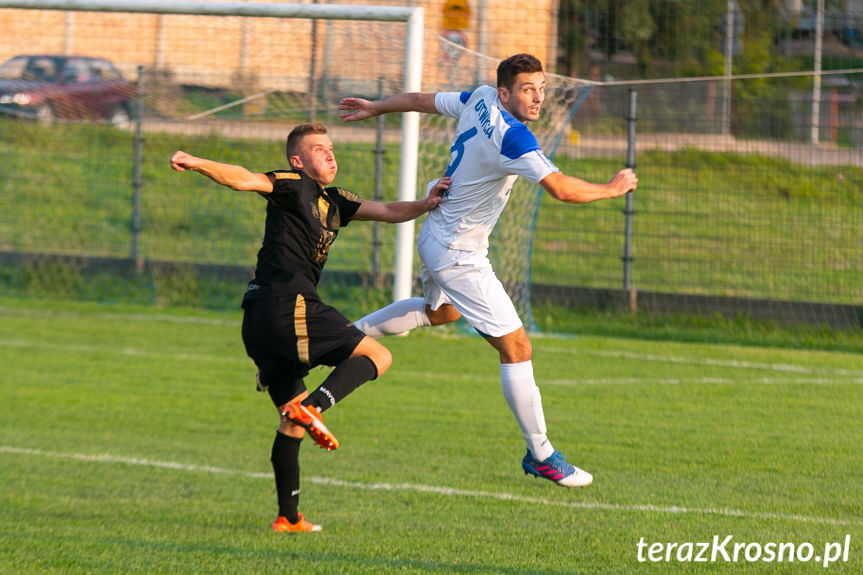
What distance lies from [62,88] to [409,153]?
5912 mm

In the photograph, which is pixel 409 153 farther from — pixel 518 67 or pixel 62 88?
pixel 62 88

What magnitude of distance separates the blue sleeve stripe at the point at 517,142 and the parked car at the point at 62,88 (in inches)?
357

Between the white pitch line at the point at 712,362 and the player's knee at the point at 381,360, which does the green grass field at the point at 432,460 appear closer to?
the white pitch line at the point at 712,362

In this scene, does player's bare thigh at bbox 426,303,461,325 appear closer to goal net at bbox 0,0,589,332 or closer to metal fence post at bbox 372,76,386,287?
goal net at bbox 0,0,589,332

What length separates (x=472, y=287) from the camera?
247 inches

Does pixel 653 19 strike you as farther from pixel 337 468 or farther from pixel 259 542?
pixel 259 542

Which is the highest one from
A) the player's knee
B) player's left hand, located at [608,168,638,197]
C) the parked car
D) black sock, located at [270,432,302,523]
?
the parked car

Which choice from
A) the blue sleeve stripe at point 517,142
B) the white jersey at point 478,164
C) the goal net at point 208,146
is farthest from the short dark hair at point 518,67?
the goal net at point 208,146

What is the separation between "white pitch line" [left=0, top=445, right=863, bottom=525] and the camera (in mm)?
6723

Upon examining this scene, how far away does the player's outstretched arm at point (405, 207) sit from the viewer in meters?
6.26

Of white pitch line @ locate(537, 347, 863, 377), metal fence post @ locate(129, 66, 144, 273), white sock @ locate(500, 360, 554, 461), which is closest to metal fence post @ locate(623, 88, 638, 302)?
white pitch line @ locate(537, 347, 863, 377)

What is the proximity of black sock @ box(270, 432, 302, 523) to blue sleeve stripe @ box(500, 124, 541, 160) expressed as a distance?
78.8 inches

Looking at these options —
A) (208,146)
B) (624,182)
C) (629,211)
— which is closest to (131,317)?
(208,146)

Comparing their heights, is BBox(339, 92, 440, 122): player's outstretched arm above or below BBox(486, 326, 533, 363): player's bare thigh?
above
